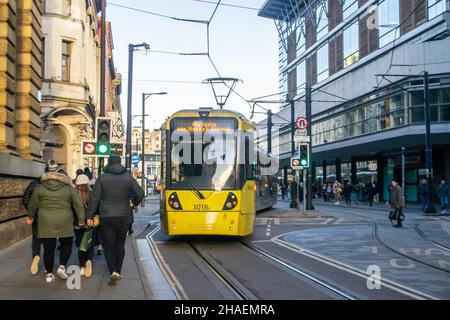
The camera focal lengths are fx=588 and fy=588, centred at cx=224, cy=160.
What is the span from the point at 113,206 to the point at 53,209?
0.87 m

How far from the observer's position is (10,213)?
1289 centimetres

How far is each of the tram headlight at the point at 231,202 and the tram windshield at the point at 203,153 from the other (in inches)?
7.4

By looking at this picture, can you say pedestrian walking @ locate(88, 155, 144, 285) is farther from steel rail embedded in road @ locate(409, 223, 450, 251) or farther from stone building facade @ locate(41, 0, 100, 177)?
stone building facade @ locate(41, 0, 100, 177)

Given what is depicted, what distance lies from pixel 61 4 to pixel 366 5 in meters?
27.1

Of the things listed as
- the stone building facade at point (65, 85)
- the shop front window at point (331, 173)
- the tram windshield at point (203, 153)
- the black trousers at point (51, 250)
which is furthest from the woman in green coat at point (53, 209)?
the shop front window at point (331, 173)

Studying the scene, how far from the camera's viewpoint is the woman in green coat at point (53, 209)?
8.04 meters

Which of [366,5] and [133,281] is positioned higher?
[366,5]

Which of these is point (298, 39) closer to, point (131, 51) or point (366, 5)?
point (366, 5)

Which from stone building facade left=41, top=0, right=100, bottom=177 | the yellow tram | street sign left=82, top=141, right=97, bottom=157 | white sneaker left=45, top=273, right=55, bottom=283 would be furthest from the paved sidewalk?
stone building facade left=41, top=0, right=100, bottom=177

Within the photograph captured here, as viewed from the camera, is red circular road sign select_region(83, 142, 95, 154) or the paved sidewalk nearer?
the paved sidewalk

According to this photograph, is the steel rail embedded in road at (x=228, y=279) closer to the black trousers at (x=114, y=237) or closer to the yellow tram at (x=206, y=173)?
the yellow tram at (x=206, y=173)

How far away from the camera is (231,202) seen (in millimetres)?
13109

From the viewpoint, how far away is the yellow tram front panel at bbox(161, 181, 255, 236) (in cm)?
1309
